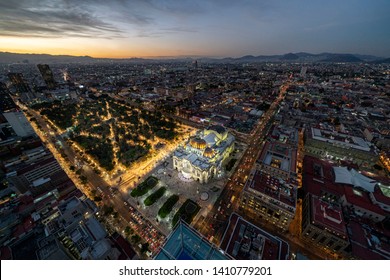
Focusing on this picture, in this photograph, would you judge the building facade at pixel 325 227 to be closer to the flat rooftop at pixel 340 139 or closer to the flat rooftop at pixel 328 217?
the flat rooftop at pixel 328 217

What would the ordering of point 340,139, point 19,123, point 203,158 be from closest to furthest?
1. point 203,158
2. point 340,139
3. point 19,123

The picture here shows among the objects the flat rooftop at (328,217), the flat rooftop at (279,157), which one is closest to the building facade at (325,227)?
the flat rooftop at (328,217)

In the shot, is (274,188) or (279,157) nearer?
(274,188)

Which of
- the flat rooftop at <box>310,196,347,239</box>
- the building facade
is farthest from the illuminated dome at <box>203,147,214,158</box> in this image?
the flat rooftop at <box>310,196,347,239</box>

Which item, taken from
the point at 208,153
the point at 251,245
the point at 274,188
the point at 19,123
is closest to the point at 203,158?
the point at 208,153

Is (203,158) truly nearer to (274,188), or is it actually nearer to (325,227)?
(274,188)

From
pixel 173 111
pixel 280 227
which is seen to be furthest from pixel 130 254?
pixel 173 111
